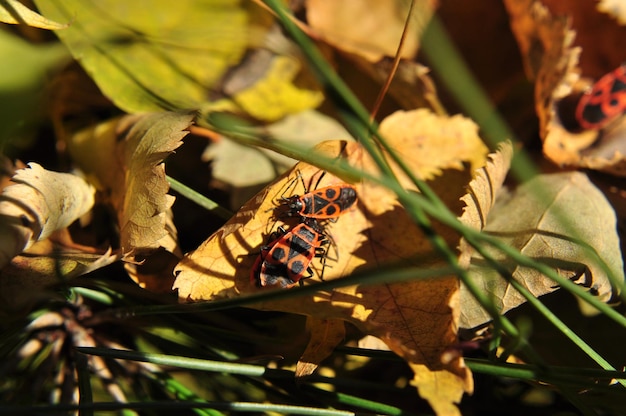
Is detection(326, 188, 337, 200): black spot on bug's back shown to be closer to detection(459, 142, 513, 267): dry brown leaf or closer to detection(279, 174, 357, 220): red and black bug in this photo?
detection(279, 174, 357, 220): red and black bug

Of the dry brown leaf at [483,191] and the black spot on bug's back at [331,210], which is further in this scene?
the black spot on bug's back at [331,210]

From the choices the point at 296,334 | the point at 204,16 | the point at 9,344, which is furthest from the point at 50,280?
the point at 204,16

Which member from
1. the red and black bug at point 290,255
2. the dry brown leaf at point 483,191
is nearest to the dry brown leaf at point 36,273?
the red and black bug at point 290,255

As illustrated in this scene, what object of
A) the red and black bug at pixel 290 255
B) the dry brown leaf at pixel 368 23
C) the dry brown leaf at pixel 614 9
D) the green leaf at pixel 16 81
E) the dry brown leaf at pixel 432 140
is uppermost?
the dry brown leaf at pixel 614 9

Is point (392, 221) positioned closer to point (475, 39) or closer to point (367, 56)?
point (367, 56)

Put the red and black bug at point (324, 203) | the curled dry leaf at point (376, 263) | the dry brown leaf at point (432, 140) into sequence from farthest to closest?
the dry brown leaf at point (432, 140)
the red and black bug at point (324, 203)
the curled dry leaf at point (376, 263)

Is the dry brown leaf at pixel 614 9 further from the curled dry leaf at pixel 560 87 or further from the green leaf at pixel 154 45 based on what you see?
the green leaf at pixel 154 45
